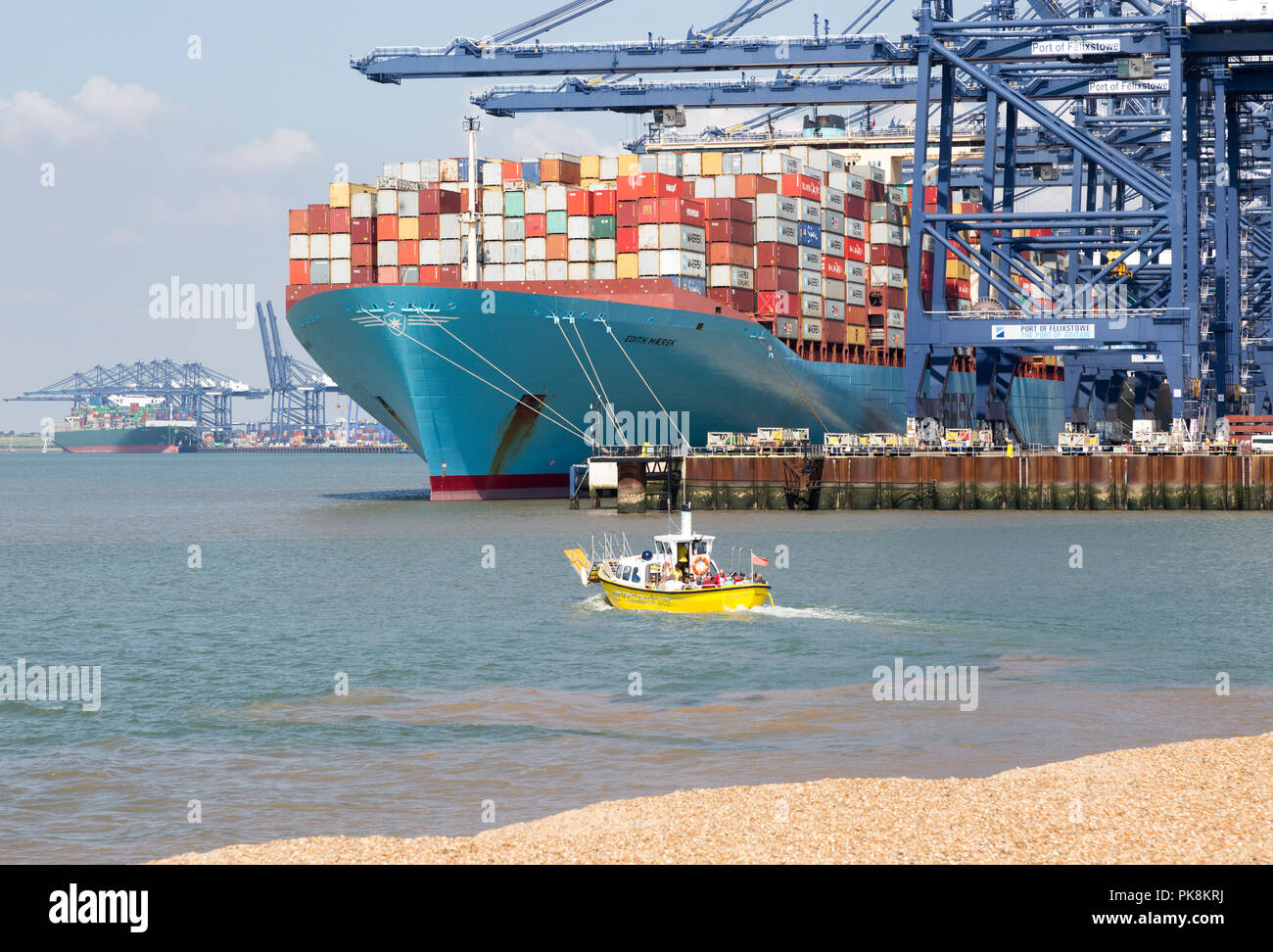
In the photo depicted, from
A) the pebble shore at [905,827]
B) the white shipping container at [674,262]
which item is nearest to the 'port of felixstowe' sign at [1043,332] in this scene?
the white shipping container at [674,262]

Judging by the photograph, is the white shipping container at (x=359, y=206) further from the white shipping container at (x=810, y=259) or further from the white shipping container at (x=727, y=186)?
the white shipping container at (x=810, y=259)

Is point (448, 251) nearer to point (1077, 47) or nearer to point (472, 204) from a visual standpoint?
point (472, 204)

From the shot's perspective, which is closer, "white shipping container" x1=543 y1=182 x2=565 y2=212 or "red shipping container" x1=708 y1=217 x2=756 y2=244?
"white shipping container" x1=543 y1=182 x2=565 y2=212

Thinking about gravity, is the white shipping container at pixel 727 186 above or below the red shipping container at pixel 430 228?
above

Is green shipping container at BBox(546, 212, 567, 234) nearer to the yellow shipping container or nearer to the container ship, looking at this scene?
the container ship

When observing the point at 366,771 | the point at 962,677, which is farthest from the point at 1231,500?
the point at 366,771

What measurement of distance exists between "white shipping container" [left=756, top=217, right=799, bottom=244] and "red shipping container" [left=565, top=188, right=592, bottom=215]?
10.5 metres

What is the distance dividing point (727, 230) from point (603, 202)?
713 centimetres

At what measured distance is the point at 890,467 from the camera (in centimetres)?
7331

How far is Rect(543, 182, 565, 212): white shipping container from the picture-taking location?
7931 centimetres

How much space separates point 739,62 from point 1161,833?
66906mm

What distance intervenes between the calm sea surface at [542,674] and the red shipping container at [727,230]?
2585cm

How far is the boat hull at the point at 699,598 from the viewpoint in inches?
1420

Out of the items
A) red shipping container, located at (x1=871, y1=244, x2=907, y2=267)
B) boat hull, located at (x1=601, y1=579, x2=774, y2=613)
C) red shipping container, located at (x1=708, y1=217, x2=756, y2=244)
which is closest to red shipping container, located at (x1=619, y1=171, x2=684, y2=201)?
red shipping container, located at (x1=708, y1=217, x2=756, y2=244)
